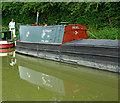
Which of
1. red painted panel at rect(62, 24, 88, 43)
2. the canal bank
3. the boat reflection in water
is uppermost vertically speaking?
red painted panel at rect(62, 24, 88, 43)

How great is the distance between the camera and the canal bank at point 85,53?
21.5 ft

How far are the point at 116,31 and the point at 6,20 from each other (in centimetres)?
1351

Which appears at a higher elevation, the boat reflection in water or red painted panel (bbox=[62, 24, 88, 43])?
red painted panel (bbox=[62, 24, 88, 43])

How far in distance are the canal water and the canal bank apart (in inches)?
12.3

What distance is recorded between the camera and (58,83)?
5.75m

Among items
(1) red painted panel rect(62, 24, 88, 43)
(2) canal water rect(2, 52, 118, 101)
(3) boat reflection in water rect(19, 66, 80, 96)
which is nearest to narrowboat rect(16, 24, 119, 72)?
(1) red painted panel rect(62, 24, 88, 43)

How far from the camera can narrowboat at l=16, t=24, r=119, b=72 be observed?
6720 mm

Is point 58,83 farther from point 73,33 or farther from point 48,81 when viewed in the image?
point 73,33

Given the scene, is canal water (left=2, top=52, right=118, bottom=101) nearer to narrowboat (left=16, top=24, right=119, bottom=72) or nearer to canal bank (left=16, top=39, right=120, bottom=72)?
canal bank (left=16, top=39, right=120, bottom=72)

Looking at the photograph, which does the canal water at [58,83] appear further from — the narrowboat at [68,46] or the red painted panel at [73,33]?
the red painted panel at [73,33]

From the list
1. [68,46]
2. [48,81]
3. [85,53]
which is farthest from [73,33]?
[48,81]

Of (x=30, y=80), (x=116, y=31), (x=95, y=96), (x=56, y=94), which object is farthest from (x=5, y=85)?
(x=116, y=31)

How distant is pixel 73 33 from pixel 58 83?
393 centimetres

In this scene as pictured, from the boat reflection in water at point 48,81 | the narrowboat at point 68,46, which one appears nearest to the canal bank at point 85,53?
the narrowboat at point 68,46
